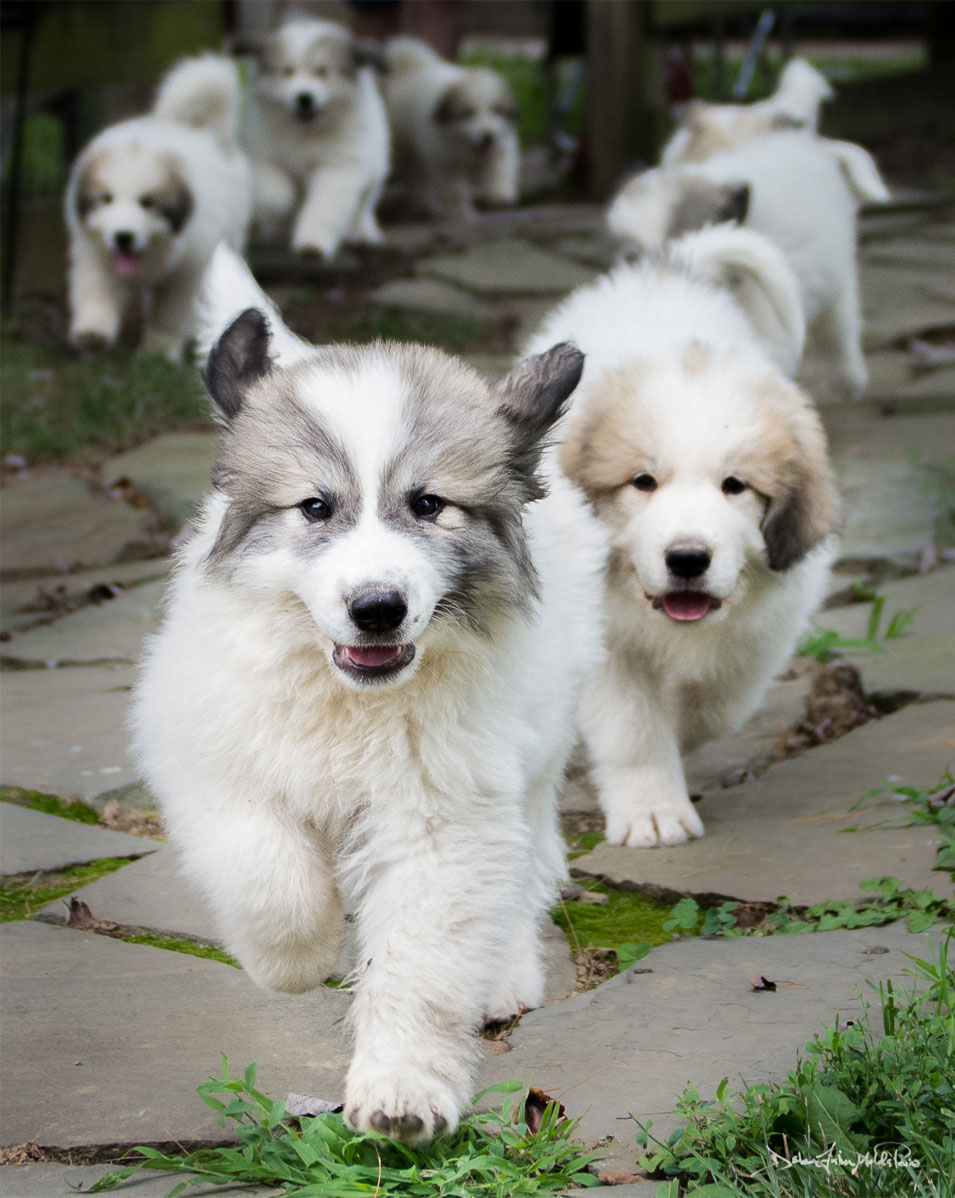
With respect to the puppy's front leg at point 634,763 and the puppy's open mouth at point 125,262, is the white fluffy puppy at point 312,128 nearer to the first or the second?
the puppy's open mouth at point 125,262

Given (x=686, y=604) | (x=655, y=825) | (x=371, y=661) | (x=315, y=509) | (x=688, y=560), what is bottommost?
(x=655, y=825)

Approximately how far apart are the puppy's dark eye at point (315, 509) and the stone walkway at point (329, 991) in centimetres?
77

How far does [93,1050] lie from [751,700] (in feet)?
5.90

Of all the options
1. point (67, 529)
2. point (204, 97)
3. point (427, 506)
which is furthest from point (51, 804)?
point (204, 97)

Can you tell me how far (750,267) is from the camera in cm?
452

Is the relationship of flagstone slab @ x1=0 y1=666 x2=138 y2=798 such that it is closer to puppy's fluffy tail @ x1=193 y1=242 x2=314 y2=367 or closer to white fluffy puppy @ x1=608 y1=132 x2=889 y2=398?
puppy's fluffy tail @ x1=193 y1=242 x2=314 y2=367

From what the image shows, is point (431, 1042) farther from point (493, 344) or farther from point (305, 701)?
point (493, 344)

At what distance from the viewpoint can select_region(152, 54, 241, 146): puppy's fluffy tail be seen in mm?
8148

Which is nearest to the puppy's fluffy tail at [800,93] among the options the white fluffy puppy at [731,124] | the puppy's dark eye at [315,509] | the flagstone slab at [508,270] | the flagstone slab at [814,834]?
the white fluffy puppy at [731,124]

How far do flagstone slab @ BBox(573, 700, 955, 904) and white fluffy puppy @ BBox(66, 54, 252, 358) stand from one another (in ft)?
14.7

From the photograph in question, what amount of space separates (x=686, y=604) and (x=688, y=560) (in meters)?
0.14

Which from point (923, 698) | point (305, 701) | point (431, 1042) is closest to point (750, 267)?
point (923, 698)

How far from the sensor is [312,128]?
28.8 ft

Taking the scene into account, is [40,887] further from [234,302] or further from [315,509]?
[234,302]
